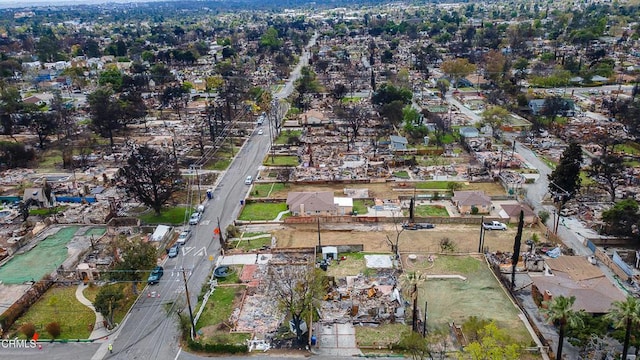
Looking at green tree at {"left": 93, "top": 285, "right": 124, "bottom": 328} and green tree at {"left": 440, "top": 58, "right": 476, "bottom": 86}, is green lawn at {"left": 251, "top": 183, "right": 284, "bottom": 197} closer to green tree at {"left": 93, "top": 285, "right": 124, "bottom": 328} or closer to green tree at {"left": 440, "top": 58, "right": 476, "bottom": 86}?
green tree at {"left": 93, "top": 285, "right": 124, "bottom": 328}

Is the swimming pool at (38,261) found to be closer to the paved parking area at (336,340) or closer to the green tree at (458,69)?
the paved parking area at (336,340)

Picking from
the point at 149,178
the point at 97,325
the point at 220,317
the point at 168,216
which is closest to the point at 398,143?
the point at 168,216

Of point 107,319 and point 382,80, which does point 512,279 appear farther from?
point 382,80

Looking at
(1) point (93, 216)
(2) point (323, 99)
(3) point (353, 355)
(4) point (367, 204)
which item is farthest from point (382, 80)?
(3) point (353, 355)

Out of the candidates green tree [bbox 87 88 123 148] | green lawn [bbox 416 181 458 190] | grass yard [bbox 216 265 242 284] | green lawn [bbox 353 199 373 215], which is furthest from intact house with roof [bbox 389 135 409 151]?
green tree [bbox 87 88 123 148]

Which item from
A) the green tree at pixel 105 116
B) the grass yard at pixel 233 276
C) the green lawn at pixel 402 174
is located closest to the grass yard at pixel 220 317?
the grass yard at pixel 233 276
